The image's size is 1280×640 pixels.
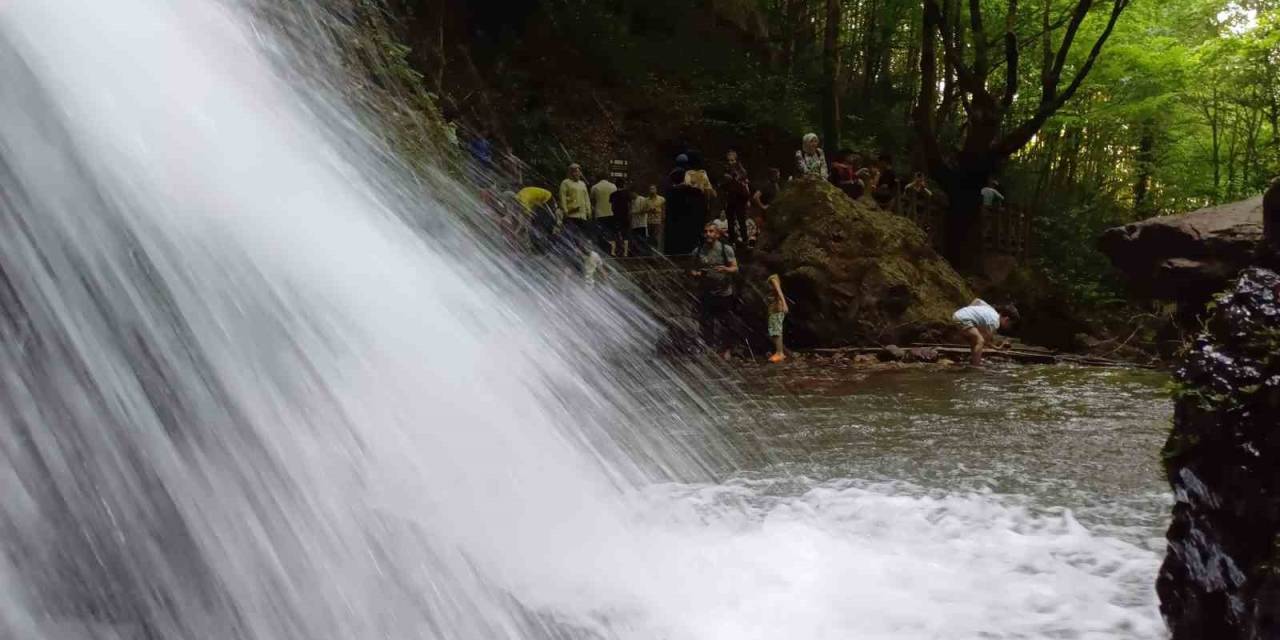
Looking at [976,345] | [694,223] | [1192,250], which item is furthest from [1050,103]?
[694,223]

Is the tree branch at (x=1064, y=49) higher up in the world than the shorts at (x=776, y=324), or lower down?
higher up

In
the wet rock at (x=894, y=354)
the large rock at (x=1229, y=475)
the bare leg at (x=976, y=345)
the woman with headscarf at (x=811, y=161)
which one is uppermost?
the woman with headscarf at (x=811, y=161)

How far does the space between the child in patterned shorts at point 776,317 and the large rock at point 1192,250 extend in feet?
16.6

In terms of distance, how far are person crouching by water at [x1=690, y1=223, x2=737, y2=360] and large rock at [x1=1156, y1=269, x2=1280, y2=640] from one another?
9.63m

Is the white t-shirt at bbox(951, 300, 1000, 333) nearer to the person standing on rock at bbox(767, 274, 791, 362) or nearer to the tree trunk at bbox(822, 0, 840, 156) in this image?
the person standing on rock at bbox(767, 274, 791, 362)

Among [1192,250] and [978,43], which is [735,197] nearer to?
[978,43]

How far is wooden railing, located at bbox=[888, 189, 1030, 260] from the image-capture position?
721 inches

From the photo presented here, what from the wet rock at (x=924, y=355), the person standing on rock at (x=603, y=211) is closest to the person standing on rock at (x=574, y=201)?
the person standing on rock at (x=603, y=211)

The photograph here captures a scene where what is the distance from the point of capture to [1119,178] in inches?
1035

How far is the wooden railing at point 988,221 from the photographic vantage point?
721 inches

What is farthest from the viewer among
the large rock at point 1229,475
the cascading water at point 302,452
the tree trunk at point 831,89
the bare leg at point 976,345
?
the tree trunk at point 831,89

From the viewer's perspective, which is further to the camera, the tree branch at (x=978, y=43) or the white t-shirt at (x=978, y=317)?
the tree branch at (x=978, y=43)

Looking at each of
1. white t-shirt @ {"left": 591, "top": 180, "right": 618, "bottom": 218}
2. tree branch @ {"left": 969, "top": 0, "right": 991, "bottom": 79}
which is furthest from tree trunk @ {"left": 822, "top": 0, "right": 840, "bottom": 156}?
white t-shirt @ {"left": 591, "top": 180, "right": 618, "bottom": 218}

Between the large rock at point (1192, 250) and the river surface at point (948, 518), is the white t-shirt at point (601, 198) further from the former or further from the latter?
the large rock at point (1192, 250)
